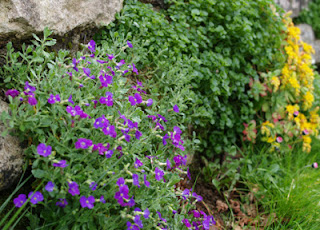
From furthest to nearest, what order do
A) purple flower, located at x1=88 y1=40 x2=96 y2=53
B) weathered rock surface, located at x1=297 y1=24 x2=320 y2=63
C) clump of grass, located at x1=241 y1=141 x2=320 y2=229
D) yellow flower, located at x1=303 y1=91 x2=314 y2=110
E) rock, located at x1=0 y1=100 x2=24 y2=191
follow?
weathered rock surface, located at x1=297 y1=24 x2=320 y2=63 → yellow flower, located at x1=303 y1=91 x2=314 y2=110 → clump of grass, located at x1=241 y1=141 x2=320 y2=229 → purple flower, located at x1=88 y1=40 x2=96 y2=53 → rock, located at x1=0 y1=100 x2=24 y2=191

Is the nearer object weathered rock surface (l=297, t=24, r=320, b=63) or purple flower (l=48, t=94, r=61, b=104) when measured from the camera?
purple flower (l=48, t=94, r=61, b=104)

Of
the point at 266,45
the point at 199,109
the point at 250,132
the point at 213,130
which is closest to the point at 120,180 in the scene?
the point at 199,109

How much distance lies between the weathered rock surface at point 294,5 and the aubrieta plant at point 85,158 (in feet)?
12.3

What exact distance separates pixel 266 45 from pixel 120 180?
244 cm

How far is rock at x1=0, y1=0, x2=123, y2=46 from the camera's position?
1.97m

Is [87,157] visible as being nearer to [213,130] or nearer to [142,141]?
[142,141]

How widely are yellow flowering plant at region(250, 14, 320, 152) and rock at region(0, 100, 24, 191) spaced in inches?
90.0

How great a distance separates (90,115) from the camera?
1748 mm

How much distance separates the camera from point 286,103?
11.8 ft

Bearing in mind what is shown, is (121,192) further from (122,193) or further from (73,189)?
(73,189)

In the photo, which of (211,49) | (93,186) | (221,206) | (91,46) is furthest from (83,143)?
(211,49)

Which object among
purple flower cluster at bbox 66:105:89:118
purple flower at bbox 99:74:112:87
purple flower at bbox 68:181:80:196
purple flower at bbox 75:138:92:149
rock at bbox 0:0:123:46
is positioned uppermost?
rock at bbox 0:0:123:46

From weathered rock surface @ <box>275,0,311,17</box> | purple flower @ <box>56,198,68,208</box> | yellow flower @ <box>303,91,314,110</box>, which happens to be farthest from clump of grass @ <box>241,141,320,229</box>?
weathered rock surface @ <box>275,0,311,17</box>

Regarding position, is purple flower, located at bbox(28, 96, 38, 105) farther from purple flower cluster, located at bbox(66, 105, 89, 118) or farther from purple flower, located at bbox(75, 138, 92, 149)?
purple flower, located at bbox(75, 138, 92, 149)
